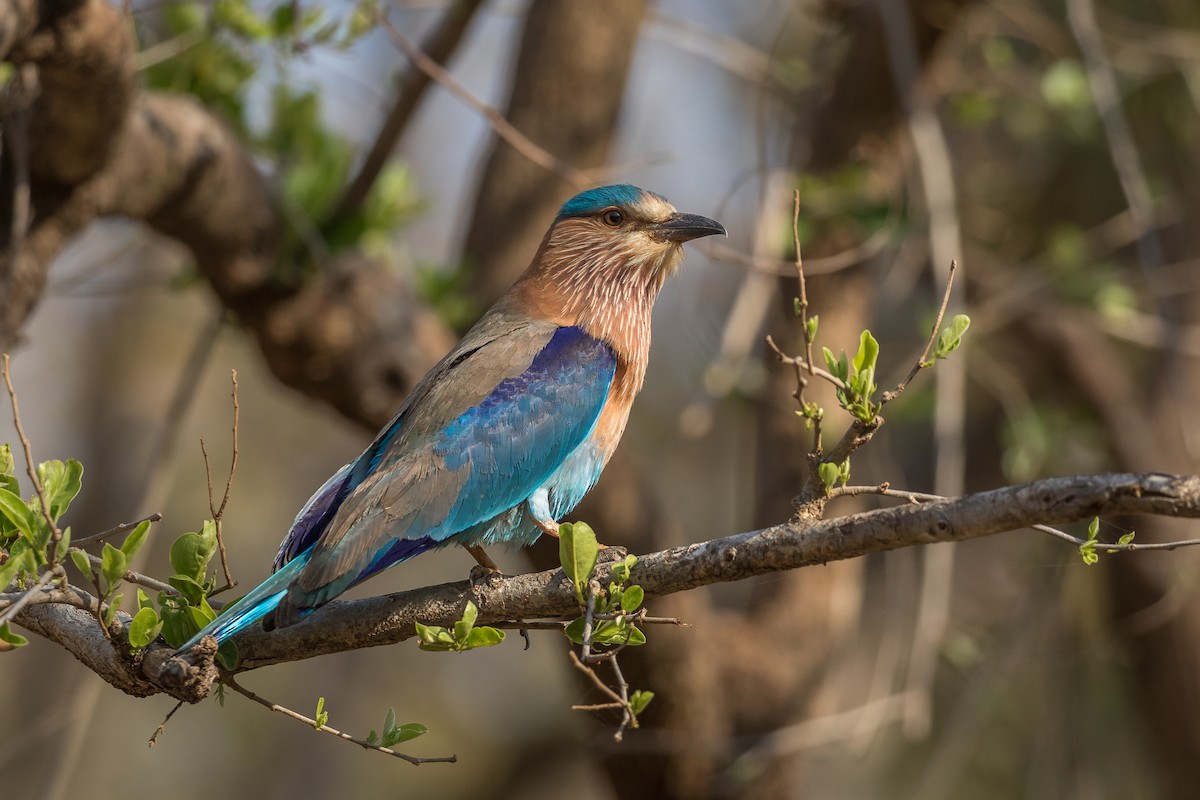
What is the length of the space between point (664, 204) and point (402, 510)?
6.05 feet

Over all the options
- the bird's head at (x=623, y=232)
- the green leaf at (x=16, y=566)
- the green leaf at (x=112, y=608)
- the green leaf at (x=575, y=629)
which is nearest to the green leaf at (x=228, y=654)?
the green leaf at (x=112, y=608)

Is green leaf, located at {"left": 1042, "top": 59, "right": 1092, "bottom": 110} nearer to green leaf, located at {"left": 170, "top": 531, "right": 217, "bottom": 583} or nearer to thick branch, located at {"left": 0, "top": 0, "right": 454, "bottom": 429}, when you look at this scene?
thick branch, located at {"left": 0, "top": 0, "right": 454, "bottom": 429}

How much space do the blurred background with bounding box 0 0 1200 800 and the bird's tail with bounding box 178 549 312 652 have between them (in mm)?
1327

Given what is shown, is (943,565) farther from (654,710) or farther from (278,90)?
(278,90)

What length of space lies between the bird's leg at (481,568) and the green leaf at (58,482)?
0.92m

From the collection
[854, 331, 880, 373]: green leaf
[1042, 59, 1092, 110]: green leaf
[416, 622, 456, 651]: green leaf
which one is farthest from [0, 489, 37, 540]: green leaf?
[1042, 59, 1092, 110]: green leaf

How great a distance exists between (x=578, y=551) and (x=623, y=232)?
2.27 m

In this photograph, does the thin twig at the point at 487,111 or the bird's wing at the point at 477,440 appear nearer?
the bird's wing at the point at 477,440

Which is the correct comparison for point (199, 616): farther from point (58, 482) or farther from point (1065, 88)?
point (1065, 88)

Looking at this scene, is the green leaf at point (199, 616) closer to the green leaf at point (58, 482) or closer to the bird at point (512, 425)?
the bird at point (512, 425)

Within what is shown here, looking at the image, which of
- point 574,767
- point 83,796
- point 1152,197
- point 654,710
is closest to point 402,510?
point 654,710

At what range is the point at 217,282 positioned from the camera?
5.38 meters

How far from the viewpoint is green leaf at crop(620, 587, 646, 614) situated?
2.60 m

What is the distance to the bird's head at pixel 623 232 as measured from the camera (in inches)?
181
